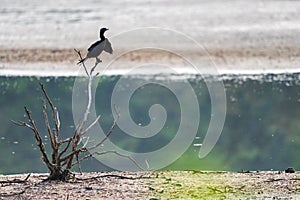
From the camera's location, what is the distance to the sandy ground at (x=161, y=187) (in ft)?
21.4

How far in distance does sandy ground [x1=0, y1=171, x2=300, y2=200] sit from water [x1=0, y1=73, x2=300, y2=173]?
82.8 inches

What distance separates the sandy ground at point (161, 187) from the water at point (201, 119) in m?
2.10

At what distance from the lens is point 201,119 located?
11.7 meters

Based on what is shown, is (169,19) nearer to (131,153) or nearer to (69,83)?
(69,83)

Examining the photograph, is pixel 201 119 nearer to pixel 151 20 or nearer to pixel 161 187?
pixel 161 187

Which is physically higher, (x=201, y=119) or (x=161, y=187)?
(x=201, y=119)

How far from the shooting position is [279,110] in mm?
12320

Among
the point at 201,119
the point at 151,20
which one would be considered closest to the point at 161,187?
the point at 201,119

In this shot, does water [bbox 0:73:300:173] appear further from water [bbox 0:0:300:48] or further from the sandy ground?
the sandy ground

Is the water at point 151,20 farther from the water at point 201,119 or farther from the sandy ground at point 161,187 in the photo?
the sandy ground at point 161,187

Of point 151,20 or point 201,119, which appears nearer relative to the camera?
point 201,119

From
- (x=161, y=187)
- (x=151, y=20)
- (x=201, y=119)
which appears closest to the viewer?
(x=161, y=187)

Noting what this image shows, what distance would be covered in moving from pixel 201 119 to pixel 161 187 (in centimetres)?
494

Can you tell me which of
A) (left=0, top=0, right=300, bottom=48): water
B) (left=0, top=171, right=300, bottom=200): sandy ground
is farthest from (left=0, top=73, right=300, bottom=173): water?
(left=0, top=171, right=300, bottom=200): sandy ground
